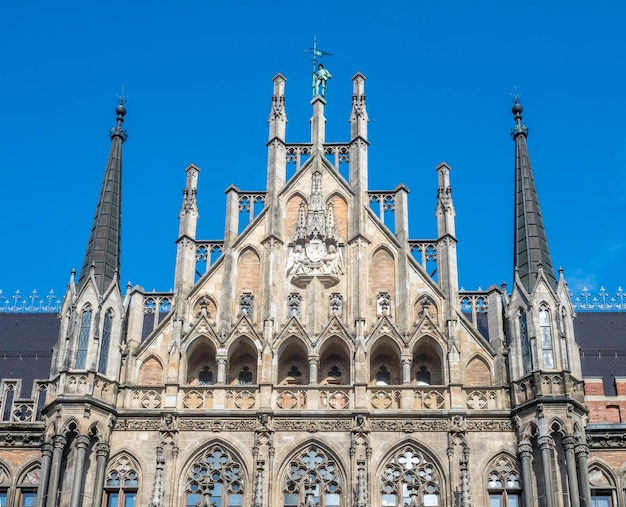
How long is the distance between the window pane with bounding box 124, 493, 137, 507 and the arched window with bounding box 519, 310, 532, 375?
379 inches

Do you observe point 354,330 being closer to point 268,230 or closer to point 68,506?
point 268,230

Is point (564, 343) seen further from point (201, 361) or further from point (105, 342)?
point (105, 342)

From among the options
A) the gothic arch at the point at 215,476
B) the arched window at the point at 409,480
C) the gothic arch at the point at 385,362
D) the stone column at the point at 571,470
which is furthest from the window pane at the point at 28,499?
the stone column at the point at 571,470

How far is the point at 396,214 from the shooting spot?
99.7 ft

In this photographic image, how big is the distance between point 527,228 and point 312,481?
27.7ft

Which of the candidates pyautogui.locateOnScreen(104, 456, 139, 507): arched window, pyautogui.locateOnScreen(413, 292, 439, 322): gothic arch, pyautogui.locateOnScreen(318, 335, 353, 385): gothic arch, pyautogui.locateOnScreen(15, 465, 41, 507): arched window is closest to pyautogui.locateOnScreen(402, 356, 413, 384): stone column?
pyautogui.locateOnScreen(413, 292, 439, 322): gothic arch

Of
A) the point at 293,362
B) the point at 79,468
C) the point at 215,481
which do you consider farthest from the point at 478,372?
the point at 79,468

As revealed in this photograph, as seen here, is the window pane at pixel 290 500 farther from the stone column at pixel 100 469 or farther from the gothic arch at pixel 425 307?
the gothic arch at pixel 425 307

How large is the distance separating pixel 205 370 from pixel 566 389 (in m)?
8.87

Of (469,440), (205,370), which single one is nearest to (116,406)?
(205,370)

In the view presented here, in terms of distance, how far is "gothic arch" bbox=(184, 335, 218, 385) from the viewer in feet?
93.7

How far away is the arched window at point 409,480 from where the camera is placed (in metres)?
26.5

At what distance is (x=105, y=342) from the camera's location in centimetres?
2802

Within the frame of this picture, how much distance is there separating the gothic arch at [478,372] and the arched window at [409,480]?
7.70 ft
